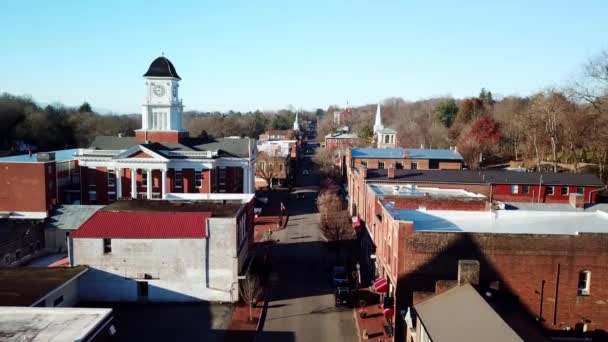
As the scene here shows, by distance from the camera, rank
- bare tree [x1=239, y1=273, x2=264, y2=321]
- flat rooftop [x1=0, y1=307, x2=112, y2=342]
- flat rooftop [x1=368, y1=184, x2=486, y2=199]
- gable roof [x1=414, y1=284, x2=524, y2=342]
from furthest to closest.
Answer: flat rooftop [x1=368, y1=184, x2=486, y2=199]
bare tree [x1=239, y1=273, x2=264, y2=321]
flat rooftop [x1=0, y1=307, x2=112, y2=342]
gable roof [x1=414, y1=284, x2=524, y2=342]

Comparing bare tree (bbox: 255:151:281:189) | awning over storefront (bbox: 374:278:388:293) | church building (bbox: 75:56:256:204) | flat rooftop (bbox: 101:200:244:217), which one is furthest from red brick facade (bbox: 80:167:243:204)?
awning over storefront (bbox: 374:278:388:293)

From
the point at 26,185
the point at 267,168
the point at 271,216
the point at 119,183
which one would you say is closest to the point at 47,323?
the point at 26,185

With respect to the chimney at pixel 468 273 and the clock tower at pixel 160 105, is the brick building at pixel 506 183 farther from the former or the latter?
the chimney at pixel 468 273

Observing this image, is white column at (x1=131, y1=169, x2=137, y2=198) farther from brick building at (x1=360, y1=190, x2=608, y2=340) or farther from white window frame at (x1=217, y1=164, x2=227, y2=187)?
brick building at (x1=360, y1=190, x2=608, y2=340)

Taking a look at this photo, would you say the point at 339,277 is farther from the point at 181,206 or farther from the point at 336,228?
the point at 181,206

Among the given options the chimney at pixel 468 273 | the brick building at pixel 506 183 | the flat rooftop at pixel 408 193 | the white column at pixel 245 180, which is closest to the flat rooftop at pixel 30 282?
the chimney at pixel 468 273

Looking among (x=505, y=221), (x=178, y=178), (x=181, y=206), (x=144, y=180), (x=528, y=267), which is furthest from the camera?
(x=178, y=178)

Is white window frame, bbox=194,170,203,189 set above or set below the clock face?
below
